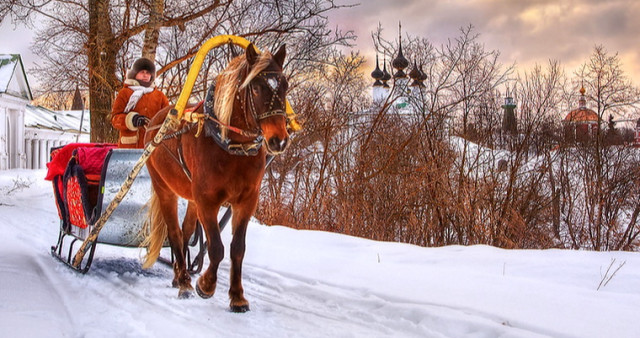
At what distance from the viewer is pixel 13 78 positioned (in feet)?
95.1

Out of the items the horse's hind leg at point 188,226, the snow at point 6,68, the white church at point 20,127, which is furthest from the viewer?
the snow at point 6,68

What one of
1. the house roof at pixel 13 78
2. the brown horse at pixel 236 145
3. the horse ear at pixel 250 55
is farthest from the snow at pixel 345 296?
the house roof at pixel 13 78

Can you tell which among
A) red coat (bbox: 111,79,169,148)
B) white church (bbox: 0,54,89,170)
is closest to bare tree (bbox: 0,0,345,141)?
red coat (bbox: 111,79,169,148)

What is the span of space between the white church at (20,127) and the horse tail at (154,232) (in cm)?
2224

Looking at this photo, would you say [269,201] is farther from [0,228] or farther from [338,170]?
[0,228]

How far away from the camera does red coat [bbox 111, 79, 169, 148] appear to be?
5.29 metres

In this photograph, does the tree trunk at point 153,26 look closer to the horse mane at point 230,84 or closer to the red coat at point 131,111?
the red coat at point 131,111

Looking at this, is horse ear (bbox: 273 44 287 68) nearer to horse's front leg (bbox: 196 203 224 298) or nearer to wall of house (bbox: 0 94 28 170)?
horse's front leg (bbox: 196 203 224 298)

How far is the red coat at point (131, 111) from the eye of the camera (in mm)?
5289

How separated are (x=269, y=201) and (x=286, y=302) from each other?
264 inches

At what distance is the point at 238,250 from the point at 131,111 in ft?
7.78

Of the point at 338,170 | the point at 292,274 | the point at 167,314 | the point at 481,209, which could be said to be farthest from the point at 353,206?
the point at 167,314

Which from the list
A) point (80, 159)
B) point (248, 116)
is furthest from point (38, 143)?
point (248, 116)

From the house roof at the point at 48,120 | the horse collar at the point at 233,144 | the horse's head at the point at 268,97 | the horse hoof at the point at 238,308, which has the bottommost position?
the horse hoof at the point at 238,308
